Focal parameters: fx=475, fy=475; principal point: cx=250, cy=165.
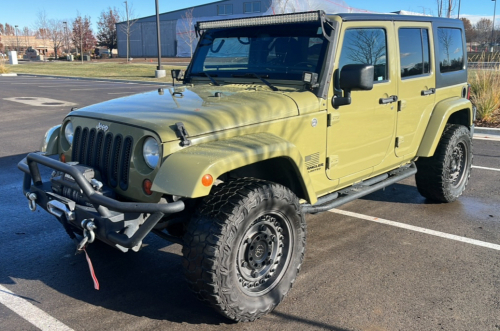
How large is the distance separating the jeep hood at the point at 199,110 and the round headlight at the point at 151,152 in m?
0.09

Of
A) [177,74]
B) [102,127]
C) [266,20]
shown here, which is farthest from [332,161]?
[177,74]

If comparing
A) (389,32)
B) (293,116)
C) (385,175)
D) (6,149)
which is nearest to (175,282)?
(293,116)

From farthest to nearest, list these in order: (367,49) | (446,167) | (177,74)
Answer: (446,167)
(177,74)
(367,49)

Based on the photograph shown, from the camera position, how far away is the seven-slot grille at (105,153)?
10.7ft

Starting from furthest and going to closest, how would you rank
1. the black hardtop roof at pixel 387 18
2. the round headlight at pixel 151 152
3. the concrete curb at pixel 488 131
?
1. the concrete curb at pixel 488 131
2. the black hardtop roof at pixel 387 18
3. the round headlight at pixel 151 152

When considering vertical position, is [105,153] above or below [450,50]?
below

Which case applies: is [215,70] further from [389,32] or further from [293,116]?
[389,32]

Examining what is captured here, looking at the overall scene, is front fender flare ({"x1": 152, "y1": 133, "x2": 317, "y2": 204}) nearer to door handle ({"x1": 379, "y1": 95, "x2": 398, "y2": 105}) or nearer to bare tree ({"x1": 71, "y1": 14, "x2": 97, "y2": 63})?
door handle ({"x1": 379, "y1": 95, "x2": 398, "y2": 105})

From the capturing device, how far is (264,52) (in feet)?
14.0

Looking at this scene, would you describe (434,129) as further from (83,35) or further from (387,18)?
(83,35)

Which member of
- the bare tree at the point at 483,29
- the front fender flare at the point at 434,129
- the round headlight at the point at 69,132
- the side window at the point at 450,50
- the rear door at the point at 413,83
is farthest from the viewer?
Answer: the bare tree at the point at 483,29

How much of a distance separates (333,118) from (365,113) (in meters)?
0.46

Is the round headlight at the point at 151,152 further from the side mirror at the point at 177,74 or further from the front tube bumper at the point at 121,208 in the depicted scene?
the side mirror at the point at 177,74

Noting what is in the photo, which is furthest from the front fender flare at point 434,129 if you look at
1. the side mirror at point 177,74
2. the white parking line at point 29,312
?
the white parking line at point 29,312
